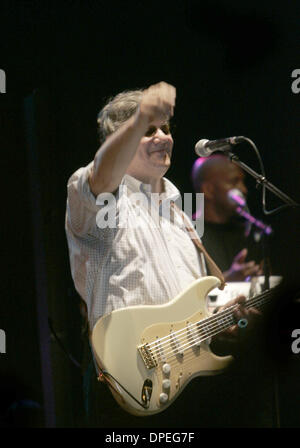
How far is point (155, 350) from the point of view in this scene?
5.96ft

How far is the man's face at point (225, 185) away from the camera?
2.46 metres

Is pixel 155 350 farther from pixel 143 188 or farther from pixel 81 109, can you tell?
pixel 81 109

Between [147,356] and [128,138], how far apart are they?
748 millimetres

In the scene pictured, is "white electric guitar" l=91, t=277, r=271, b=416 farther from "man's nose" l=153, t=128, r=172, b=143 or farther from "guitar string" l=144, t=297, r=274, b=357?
"man's nose" l=153, t=128, r=172, b=143

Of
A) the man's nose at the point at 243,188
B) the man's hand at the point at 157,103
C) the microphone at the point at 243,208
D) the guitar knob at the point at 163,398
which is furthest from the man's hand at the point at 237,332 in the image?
the man's hand at the point at 157,103

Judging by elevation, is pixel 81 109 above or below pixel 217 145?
above

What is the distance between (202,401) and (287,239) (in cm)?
85

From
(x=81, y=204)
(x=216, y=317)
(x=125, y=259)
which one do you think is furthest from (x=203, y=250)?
(x=81, y=204)

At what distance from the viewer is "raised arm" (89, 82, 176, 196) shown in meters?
1.53

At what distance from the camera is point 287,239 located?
240cm

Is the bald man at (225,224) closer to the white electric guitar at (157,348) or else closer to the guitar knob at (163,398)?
the white electric guitar at (157,348)

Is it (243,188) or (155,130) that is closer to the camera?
(155,130)

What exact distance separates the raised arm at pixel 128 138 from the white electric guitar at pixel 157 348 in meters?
0.48
